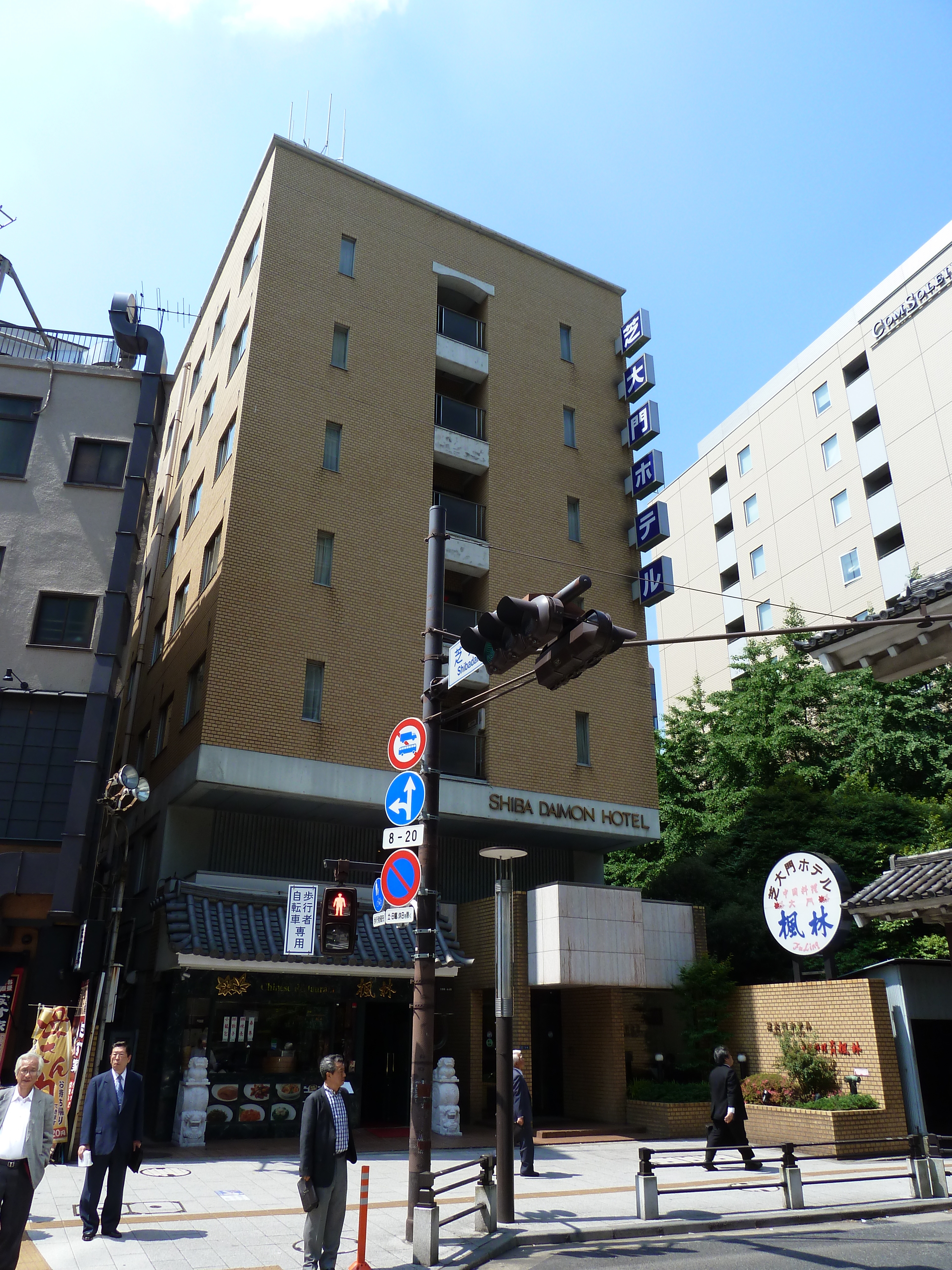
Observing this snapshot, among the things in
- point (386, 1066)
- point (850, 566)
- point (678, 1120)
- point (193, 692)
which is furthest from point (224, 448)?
point (850, 566)

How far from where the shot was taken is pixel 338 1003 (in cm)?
2122

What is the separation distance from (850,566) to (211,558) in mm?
29913

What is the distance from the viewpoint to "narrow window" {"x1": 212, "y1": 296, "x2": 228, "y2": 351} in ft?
104

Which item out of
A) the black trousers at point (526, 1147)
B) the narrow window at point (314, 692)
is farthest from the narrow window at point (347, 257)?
the black trousers at point (526, 1147)

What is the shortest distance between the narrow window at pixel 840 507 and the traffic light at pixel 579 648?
38.5 m

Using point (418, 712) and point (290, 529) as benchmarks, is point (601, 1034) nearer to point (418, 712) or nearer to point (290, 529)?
point (418, 712)

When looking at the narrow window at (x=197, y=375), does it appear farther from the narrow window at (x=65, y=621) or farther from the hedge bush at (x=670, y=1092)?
the hedge bush at (x=670, y=1092)

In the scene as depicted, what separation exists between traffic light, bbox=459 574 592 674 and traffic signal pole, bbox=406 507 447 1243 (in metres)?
1.76

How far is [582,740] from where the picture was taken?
27453 mm

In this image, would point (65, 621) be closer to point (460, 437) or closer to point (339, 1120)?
point (460, 437)

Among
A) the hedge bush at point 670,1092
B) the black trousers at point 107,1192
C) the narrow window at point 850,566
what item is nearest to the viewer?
the black trousers at point 107,1192

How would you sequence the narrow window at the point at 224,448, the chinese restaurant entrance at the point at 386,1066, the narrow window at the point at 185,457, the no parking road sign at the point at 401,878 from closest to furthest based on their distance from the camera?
the no parking road sign at the point at 401,878
the chinese restaurant entrance at the point at 386,1066
the narrow window at the point at 224,448
the narrow window at the point at 185,457

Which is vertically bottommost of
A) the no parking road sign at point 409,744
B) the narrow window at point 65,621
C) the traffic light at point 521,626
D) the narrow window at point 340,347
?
the no parking road sign at point 409,744

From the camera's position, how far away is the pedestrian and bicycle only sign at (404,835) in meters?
10.9
